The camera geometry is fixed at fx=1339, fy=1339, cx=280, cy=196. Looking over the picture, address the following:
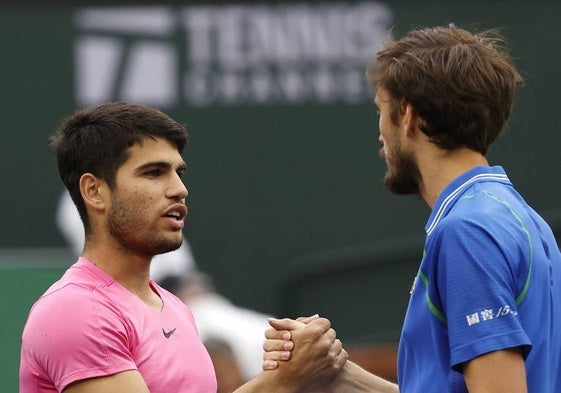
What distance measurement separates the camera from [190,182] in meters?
6.41

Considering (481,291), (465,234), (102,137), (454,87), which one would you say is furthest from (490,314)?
(102,137)

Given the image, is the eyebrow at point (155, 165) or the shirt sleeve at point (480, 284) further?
the eyebrow at point (155, 165)

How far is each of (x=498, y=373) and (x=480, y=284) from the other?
0.58 ft

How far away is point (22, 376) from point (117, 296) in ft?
0.94

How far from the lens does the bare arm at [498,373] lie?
2.59m

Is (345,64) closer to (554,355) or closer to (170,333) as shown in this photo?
(170,333)

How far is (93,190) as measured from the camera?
128 inches

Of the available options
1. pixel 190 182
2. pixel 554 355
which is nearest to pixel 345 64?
pixel 190 182

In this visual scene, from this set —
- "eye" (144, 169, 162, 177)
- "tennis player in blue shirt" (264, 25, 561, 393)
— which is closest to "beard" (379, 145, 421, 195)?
"tennis player in blue shirt" (264, 25, 561, 393)

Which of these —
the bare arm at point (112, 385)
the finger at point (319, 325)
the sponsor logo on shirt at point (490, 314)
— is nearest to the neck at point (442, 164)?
the sponsor logo on shirt at point (490, 314)

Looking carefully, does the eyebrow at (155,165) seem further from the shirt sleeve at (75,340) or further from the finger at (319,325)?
the finger at (319,325)

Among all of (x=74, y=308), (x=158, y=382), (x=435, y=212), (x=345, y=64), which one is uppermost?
(x=345, y=64)

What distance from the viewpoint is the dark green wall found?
251 inches

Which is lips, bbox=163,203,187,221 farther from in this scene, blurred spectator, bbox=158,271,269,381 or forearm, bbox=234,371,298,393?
blurred spectator, bbox=158,271,269,381
